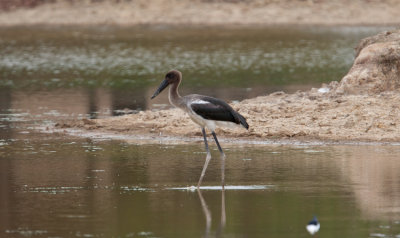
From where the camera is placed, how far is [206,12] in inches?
2018

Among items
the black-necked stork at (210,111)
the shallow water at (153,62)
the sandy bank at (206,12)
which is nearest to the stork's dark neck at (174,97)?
the black-necked stork at (210,111)

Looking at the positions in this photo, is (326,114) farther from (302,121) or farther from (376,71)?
(376,71)

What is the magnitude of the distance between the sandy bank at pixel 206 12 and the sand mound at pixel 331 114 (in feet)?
102

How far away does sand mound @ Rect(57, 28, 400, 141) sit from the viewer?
1454 centimetres

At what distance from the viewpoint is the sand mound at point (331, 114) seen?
14539 millimetres

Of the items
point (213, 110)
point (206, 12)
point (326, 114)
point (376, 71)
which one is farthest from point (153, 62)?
point (213, 110)

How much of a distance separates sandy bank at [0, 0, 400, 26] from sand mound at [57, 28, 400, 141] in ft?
102

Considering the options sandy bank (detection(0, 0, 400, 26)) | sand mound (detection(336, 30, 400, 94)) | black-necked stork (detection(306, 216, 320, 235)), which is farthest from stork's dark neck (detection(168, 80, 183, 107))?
sandy bank (detection(0, 0, 400, 26))

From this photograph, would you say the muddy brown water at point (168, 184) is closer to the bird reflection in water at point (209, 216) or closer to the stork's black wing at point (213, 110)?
the bird reflection in water at point (209, 216)

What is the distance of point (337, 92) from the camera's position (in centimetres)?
1716

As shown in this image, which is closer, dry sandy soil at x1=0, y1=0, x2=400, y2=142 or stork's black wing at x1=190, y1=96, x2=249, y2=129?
stork's black wing at x1=190, y1=96, x2=249, y2=129

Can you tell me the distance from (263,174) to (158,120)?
189 inches

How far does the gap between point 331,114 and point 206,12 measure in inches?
1436

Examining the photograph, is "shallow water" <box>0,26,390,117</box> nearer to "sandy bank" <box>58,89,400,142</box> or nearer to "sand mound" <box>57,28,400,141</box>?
"sandy bank" <box>58,89,400,142</box>
